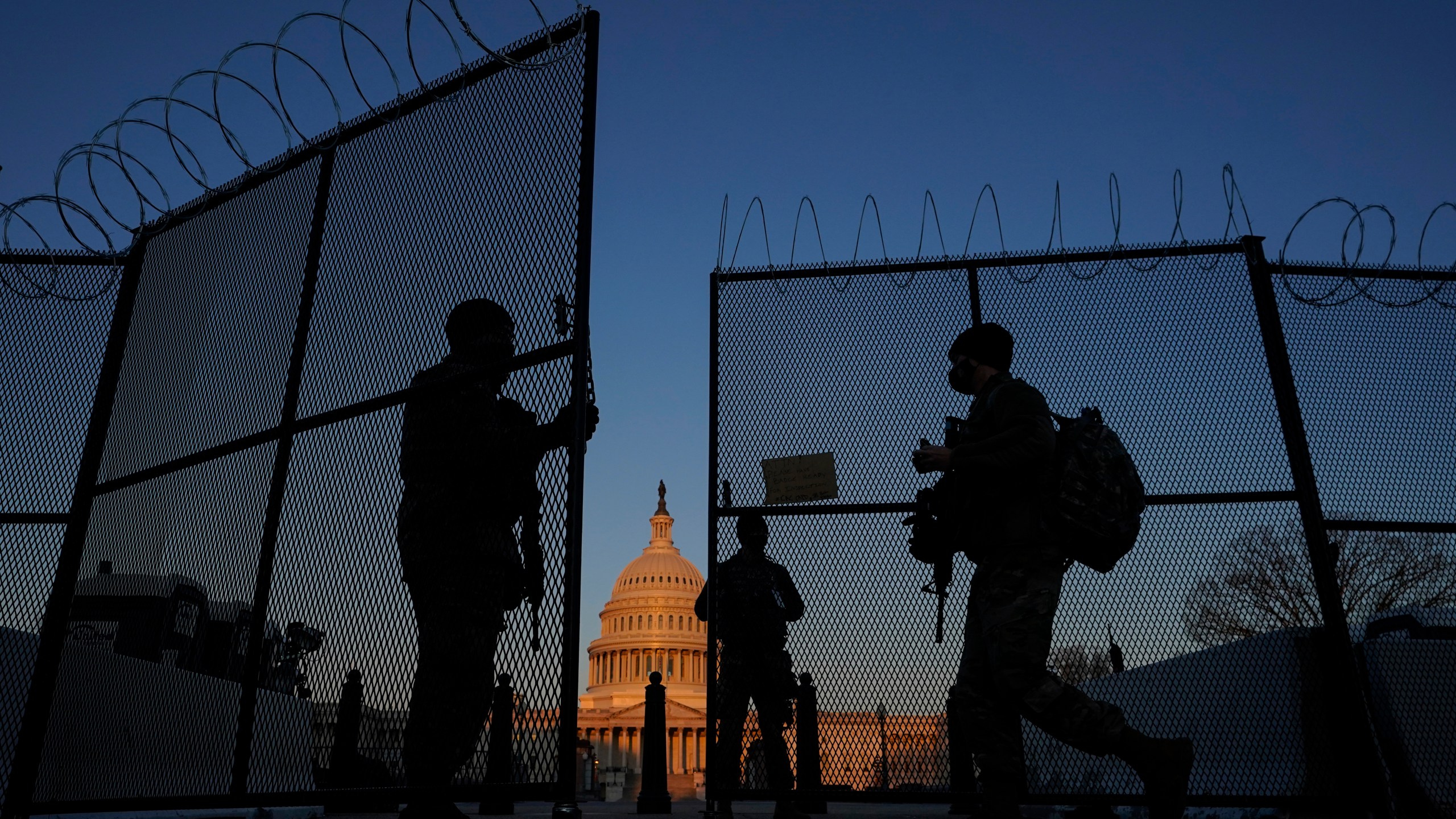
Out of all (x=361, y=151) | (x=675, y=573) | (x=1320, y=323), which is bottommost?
(x=1320, y=323)

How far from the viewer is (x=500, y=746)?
135 inches

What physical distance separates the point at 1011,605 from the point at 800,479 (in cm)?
190

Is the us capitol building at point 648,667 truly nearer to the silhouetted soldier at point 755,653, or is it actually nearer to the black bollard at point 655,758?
the black bollard at point 655,758

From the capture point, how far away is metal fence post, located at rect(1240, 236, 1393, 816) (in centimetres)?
427

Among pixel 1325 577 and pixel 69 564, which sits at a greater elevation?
pixel 69 564

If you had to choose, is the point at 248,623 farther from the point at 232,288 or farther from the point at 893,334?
the point at 893,334

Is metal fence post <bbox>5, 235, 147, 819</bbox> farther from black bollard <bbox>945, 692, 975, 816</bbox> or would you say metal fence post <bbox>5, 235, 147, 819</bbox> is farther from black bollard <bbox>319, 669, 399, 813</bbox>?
black bollard <bbox>945, 692, 975, 816</bbox>

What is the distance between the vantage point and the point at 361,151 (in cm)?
432

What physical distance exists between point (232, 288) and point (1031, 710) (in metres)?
3.81

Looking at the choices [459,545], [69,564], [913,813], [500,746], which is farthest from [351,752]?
[913,813]

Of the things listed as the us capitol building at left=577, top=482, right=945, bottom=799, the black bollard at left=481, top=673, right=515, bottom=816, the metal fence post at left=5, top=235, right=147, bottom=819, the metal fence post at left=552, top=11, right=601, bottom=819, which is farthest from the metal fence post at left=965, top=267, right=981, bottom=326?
the us capitol building at left=577, top=482, right=945, bottom=799

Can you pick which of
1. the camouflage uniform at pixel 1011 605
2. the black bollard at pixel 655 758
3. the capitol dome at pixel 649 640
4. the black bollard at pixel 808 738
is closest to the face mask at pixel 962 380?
the camouflage uniform at pixel 1011 605

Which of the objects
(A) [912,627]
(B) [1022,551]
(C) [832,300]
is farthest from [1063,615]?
(C) [832,300]

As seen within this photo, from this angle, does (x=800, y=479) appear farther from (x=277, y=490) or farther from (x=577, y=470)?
(x=277, y=490)
